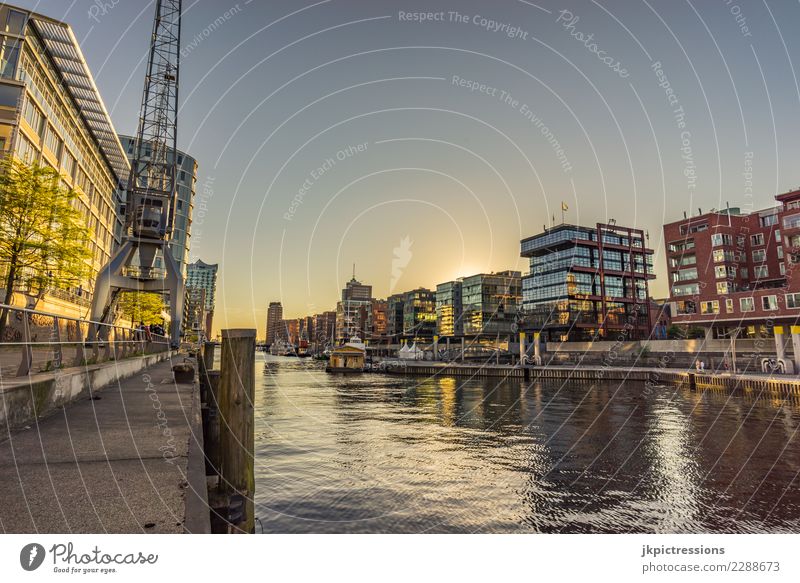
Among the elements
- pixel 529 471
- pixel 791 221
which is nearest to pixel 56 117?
pixel 529 471

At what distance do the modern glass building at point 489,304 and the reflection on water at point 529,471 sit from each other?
125 m

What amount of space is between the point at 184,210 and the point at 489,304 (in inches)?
4525

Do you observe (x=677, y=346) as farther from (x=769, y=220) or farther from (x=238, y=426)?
(x=238, y=426)

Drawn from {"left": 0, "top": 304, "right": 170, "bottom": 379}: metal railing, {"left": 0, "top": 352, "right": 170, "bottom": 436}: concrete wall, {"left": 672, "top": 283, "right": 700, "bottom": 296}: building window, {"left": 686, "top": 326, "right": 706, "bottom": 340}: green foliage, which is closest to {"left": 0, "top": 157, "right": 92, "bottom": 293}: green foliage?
{"left": 0, "top": 304, "right": 170, "bottom": 379}: metal railing

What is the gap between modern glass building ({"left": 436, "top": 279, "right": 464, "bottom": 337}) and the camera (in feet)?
591

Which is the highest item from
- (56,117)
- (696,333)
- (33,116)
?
(56,117)

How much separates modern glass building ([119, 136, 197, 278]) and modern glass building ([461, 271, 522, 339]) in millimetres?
102462

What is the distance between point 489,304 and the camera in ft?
538

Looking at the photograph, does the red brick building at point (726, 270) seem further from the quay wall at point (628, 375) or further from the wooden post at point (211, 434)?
the wooden post at point (211, 434)

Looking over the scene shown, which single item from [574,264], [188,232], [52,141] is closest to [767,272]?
[574,264]

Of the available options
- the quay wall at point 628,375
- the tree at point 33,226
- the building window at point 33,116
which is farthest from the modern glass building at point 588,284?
the building window at point 33,116

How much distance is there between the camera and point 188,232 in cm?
15625

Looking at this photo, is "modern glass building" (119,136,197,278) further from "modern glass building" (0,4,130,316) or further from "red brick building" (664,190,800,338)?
"red brick building" (664,190,800,338)

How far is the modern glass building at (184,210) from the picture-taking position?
148 meters
